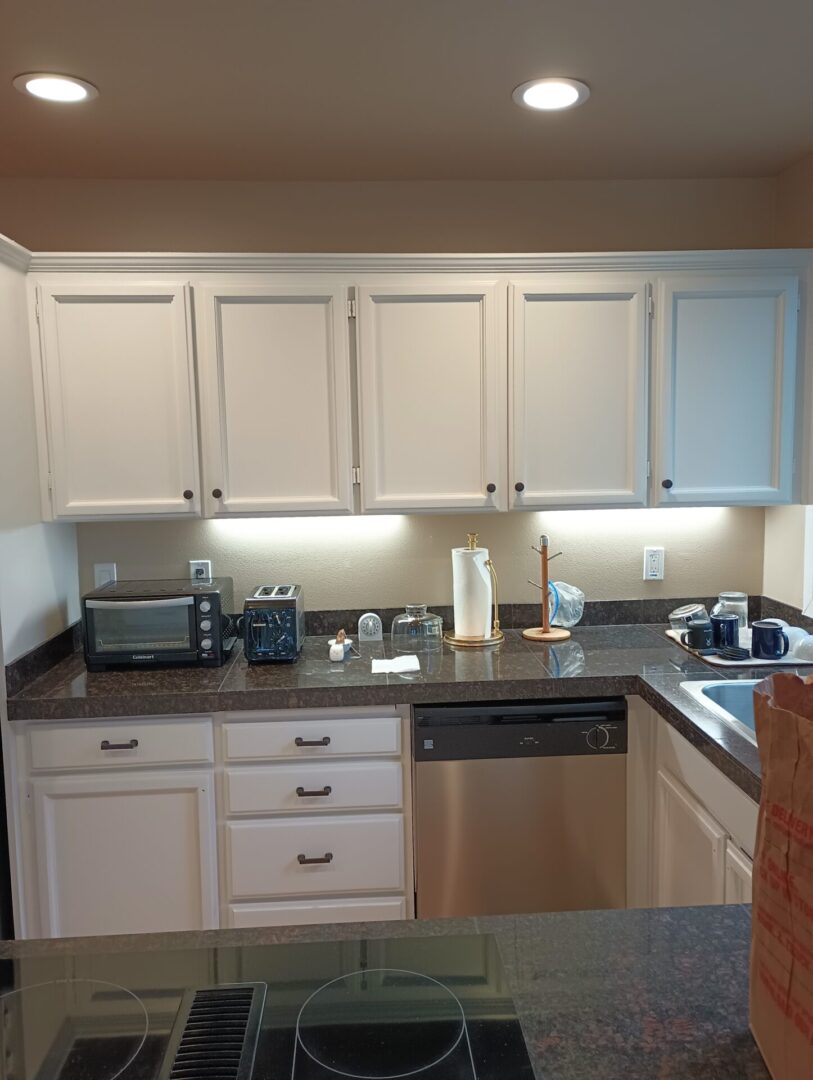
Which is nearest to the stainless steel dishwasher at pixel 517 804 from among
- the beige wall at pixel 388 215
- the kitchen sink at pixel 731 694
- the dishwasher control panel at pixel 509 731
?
the dishwasher control panel at pixel 509 731

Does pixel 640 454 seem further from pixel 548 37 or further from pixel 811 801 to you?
pixel 811 801

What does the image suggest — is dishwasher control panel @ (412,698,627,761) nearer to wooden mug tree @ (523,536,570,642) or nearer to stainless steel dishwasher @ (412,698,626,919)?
stainless steel dishwasher @ (412,698,626,919)

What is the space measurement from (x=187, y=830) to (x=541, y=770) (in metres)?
1.01

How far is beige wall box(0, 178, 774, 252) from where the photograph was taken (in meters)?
2.60

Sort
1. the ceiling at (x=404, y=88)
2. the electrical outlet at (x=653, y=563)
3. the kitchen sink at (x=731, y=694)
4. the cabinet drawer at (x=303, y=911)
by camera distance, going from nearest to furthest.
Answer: the ceiling at (x=404, y=88) → the kitchen sink at (x=731, y=694) → the cabinet drawer at (x=303, y=911) → the electrical outlet at (x=653, y=563)

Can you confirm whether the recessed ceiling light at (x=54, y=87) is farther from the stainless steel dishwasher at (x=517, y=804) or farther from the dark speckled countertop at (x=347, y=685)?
the stainless steel dishwasher at (x=517, y=804)

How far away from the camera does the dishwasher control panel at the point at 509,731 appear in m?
2.20

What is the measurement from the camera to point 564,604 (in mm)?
2748

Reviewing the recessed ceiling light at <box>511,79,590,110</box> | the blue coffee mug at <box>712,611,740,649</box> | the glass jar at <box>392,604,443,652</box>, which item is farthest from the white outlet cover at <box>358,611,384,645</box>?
the recessed ceiling light at <box>511,79,590,110</box>

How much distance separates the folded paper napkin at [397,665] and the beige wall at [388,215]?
4.55ft

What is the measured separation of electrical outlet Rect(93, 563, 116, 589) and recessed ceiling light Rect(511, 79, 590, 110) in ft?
6.38

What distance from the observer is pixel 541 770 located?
2.22 m

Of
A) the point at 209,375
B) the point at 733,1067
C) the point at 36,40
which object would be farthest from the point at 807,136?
the point at 733,1067

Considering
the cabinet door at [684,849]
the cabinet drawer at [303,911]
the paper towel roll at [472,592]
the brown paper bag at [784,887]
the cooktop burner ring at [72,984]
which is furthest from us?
the paper towel roll at [472,592]
